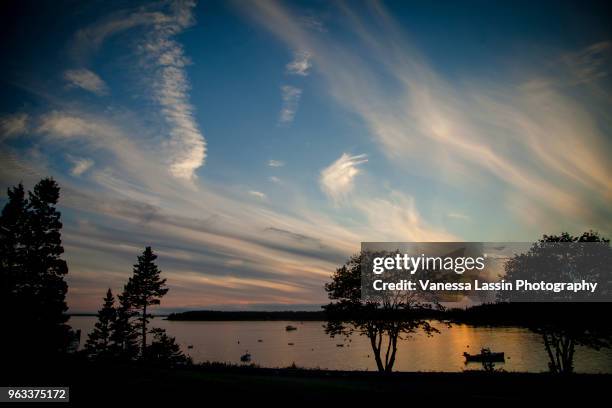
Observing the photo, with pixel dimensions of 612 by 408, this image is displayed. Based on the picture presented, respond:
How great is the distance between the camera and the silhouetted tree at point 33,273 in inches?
1242

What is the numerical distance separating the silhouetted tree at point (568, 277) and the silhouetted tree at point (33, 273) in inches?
1871

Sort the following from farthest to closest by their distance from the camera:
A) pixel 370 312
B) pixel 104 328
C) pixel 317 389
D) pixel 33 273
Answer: pixel 104 328 → pixel 370 312 → pixel 33 273 → pixel 317 389

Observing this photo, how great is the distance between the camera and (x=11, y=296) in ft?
104

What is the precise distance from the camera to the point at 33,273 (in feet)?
110

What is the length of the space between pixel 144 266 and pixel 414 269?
40.8 m

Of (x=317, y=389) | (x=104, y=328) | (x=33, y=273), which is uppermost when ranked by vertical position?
(x=33, y=273)

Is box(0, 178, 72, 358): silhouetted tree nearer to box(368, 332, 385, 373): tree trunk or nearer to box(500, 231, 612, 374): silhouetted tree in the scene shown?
box(368, 332, 385, 373): tree trunk

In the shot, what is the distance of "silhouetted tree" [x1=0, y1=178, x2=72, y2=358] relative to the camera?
3155 cm

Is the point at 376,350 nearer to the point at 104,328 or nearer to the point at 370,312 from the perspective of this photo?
the point at 370,312

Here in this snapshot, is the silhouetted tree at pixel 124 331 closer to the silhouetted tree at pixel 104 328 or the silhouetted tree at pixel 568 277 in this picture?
the silhouetted tree at pixel 104 328

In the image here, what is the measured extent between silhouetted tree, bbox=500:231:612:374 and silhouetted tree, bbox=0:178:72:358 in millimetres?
47524

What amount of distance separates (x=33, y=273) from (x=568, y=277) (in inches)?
2094

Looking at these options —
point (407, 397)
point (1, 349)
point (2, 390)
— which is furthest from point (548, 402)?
point (1, 349)

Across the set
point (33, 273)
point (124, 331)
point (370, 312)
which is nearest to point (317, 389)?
point (370, 312)
